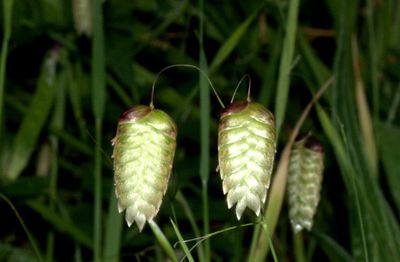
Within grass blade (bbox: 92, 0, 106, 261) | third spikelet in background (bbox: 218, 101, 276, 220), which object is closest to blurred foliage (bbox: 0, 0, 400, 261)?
grass blade (bbox: 92, 0, 106, 261)

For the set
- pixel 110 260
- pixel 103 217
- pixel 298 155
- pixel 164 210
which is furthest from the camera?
pixel 103 217

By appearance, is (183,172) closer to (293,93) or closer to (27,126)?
(27,126)

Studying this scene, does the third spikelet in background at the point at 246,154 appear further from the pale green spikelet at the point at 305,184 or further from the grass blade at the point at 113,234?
the grass blade at the point at 113,234

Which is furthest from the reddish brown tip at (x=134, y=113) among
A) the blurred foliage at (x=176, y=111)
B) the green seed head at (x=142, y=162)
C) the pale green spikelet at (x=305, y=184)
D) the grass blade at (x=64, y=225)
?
the grass blade at (x=64, y=225)

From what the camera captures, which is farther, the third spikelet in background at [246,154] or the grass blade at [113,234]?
the grass blade at [113,234]

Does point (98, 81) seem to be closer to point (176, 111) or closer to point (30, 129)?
point (30, 129)

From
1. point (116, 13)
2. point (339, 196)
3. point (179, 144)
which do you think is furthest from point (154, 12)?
point (339, 196)
